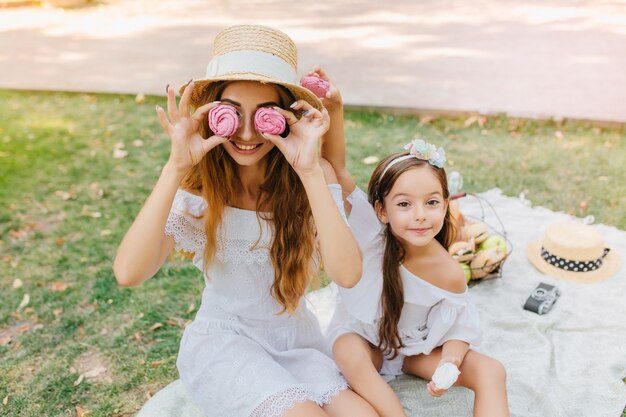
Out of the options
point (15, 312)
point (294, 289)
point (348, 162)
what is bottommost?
point (15, 312)

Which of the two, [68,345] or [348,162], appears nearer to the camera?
[68,345]

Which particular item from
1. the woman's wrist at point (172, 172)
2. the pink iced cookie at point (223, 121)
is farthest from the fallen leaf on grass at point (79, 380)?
the pink iced cookie at point (223, 121)

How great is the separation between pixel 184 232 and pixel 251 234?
0.94 feet

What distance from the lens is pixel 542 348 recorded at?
3.12 metres

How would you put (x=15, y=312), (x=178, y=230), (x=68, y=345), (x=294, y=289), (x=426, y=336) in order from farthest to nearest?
(x=15, y=312), (x=68, y=345), (x=426, y=336), (x=294, y=289), (x=178, y=230)

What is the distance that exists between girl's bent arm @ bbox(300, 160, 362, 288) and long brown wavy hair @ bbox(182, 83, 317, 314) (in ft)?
0.82

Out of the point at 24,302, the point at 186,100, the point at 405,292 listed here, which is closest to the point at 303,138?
the point at 186,100

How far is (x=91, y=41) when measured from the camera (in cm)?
899

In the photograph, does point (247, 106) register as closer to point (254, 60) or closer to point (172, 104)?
point (254, 60)

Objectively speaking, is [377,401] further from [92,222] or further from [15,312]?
[92,222]

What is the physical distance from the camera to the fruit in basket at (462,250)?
3.44 m

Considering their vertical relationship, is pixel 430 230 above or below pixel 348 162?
above

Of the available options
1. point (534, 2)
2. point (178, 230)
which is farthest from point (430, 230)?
point (534, 2)

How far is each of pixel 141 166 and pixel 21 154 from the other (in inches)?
49.5
